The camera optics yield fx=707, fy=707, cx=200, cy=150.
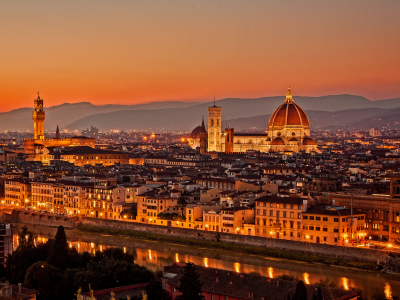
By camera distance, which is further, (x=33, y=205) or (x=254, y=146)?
(x=254, y=146)

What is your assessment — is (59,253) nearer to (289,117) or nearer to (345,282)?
(345,282)

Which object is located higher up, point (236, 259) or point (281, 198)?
point (281, 198)

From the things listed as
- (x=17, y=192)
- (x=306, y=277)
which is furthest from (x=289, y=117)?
(x=306, y=277)

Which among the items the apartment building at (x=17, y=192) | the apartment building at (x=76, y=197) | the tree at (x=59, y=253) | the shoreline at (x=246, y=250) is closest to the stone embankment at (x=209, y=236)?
the shoreline at (x=246, y=250)

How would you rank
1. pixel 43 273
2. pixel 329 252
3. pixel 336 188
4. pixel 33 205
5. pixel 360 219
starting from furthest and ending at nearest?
pixel 33 205 < pixel 336 188 < pixel 360 219 < pixel 329 252 < pixel 43 273

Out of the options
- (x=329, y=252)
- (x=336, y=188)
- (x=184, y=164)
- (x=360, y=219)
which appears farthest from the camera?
(x=184, y=164)

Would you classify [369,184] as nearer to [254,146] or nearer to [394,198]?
[394,198]

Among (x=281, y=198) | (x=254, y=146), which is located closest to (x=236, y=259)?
(x=281, y=198)
